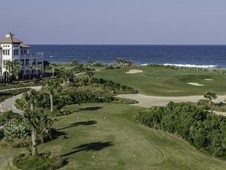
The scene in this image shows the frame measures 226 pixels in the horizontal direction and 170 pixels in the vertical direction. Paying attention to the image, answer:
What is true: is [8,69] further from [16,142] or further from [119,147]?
[119,147]

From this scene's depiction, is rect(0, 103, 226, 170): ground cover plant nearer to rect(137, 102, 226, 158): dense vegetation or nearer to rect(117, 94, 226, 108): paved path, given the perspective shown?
rect(137, 102, 226, 158): dense vegetation

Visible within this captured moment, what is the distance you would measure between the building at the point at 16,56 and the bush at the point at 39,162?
65088 millimetres

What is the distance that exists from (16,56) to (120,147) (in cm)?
6888

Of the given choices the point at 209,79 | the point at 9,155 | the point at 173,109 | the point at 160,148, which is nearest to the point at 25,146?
the point at 9,155

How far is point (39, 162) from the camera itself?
36.8 m

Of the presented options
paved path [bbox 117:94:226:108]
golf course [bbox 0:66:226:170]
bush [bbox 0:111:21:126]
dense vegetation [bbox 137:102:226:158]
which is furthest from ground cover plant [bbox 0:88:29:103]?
dense vegetation [bbox 137:102:226:158]

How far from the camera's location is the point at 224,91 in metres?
89.1

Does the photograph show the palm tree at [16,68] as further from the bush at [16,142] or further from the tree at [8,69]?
the bush at [16,142]

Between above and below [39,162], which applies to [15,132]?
above

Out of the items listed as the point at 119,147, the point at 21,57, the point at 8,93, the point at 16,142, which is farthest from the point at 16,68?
the point at 119,147

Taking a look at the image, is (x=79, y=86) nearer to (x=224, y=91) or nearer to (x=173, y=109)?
(x=224, y=91)

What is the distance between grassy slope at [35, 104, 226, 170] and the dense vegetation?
1077mm

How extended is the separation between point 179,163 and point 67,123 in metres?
21.1

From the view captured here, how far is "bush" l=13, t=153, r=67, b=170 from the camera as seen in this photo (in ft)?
118
